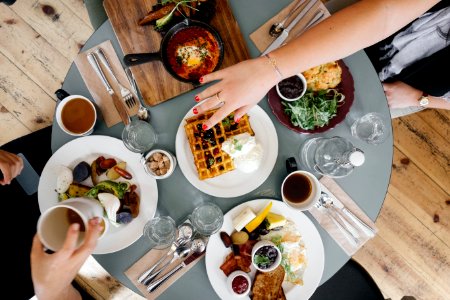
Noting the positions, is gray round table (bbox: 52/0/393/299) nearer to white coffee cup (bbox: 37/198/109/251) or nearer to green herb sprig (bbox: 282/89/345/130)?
green herb sprig (bbox: 282/89/345/130)

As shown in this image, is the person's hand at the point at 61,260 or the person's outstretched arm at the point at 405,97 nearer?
the person's hand at the point at 61,260

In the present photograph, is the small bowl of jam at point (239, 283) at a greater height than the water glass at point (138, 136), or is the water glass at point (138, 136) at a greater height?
the water glass at point (138, 136)

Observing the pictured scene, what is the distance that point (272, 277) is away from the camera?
1.62 metres

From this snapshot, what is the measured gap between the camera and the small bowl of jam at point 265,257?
1582 millimetres

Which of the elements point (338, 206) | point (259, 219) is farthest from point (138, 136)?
point (338, 206)

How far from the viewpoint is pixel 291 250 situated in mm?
1639

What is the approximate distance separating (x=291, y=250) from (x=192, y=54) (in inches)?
39.9

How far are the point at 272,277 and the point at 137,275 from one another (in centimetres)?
62

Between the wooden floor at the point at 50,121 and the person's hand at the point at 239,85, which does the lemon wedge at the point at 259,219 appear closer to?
the person's hand at the point at 239,85

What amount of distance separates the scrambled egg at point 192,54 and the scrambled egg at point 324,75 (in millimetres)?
473

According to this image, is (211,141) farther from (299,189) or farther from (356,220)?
(356,220)

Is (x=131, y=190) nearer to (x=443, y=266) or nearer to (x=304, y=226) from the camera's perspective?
(x=304, y=226)

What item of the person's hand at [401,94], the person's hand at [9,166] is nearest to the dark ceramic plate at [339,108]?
the person's hand at [401,94]

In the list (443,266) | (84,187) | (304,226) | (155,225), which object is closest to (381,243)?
(443,266)
